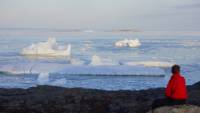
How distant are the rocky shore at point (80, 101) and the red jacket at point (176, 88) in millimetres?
2400

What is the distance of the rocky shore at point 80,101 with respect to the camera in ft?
34.8

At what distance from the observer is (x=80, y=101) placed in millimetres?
11492

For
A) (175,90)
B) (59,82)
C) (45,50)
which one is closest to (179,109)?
(175,90)

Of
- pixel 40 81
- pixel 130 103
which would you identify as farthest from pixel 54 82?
pixel 130 103

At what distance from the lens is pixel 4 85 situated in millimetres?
18828

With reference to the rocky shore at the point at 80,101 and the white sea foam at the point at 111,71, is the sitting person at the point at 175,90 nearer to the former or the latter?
the rocky shore at the point at 80,101

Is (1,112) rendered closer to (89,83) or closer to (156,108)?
(156,108)

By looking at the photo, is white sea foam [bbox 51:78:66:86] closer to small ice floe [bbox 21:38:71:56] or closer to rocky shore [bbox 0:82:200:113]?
rocky shore [bbox 0:82:200:113]

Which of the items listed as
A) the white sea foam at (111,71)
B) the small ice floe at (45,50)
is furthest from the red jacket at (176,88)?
the small ice floe at (45,50)

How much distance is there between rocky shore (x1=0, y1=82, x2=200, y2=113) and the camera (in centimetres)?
1061

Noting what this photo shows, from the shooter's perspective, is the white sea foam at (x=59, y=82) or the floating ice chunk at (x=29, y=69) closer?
the white sea foam at (x=59, y=82)

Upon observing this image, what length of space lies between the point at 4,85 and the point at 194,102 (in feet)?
33.6

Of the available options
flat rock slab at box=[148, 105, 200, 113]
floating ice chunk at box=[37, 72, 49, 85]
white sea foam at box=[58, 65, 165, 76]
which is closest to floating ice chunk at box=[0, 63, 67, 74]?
white sea foam at box=[58, 65, 165, 76]

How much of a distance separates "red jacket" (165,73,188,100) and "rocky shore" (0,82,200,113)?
240 centimetres
